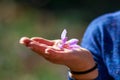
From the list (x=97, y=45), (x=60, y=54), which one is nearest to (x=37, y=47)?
(x=60, y=54)

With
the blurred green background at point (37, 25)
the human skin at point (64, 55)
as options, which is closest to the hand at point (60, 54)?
the human skin at point (64, 55)

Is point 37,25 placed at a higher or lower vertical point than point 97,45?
higher

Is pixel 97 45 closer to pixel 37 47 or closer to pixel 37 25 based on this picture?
pixel 37 47

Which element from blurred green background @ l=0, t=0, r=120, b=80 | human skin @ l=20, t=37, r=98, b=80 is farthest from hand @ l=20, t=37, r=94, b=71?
blurred green background @ l=0, t=0, r=120, b=80

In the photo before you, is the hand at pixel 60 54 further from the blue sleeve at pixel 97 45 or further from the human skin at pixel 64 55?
the blue sleeve at pixel 97 45

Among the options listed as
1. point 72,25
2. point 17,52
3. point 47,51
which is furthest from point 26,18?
point 47,51
